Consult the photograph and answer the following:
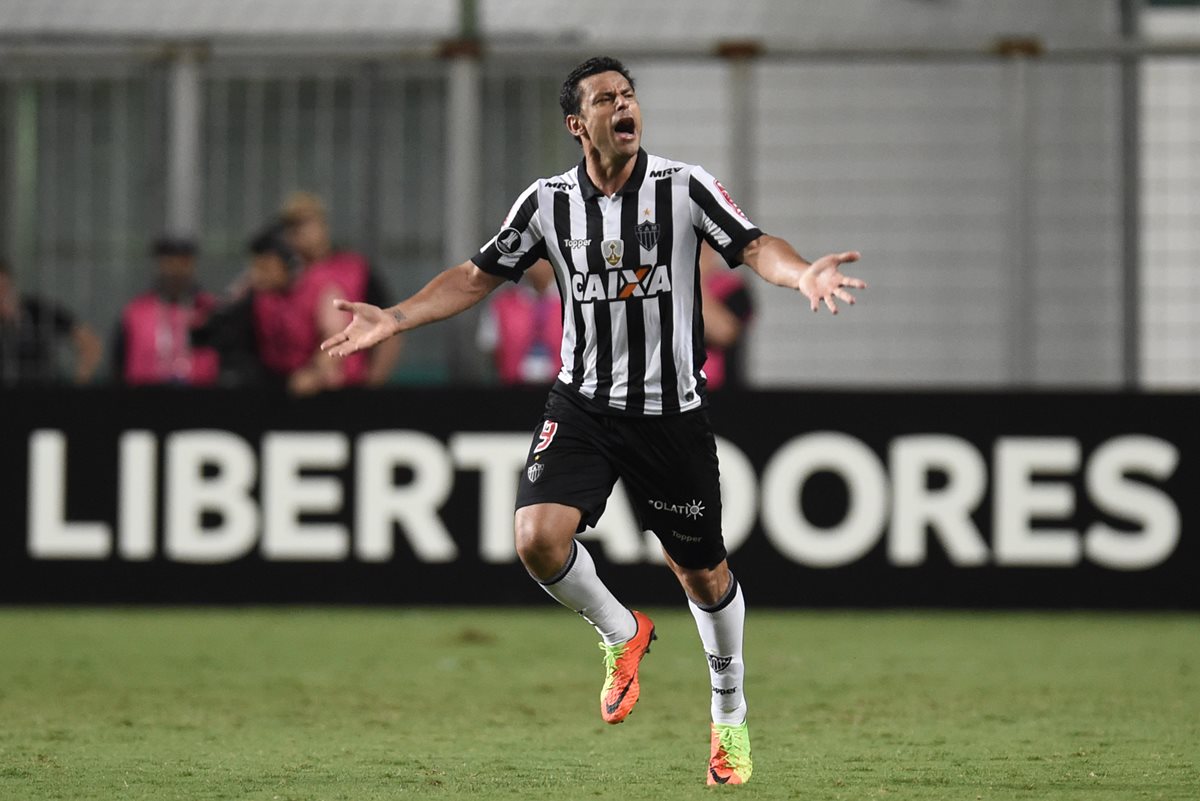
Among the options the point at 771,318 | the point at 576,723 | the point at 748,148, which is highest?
the point at 748,148

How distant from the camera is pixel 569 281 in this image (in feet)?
20.1

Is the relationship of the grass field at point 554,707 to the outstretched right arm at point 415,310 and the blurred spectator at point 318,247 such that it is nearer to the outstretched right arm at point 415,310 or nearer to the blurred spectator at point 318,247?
the outstretched right arm at point 415,310

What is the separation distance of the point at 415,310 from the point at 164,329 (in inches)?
191

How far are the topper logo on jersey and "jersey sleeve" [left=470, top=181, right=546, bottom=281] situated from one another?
267 mm

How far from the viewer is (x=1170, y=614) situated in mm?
10492

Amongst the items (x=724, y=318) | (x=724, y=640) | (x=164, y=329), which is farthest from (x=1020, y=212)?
(x=724, y=640)

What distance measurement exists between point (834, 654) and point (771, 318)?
242cm

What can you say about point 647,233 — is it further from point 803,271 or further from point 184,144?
point 184,144

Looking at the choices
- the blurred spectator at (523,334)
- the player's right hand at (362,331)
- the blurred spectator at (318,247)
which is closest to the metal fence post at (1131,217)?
the blurred spectator at (523,334)

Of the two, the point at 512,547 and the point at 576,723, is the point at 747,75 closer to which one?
the point at 512,547

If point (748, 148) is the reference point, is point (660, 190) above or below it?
below

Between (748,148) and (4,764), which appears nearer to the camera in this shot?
(4,764)

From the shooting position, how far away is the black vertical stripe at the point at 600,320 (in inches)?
238

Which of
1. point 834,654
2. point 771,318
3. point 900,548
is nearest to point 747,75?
point 771,318
